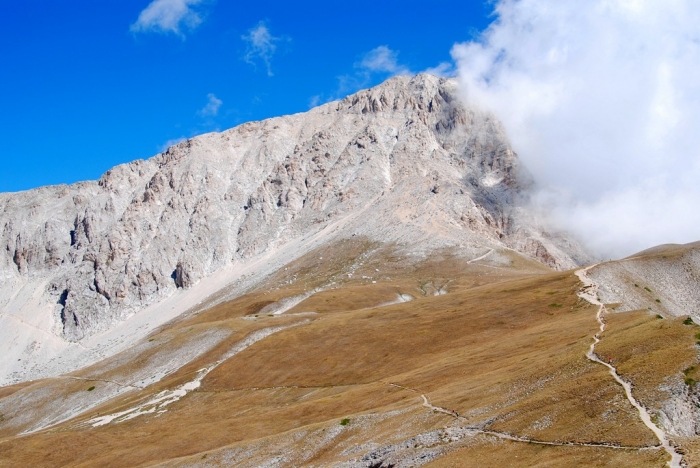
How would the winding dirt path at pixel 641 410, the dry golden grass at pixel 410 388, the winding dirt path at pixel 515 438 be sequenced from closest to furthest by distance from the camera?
the winding dirt path at pixel 641 410 → the winding dirt path at pixel 515 438 → the dry golden grass at pixel 410 388

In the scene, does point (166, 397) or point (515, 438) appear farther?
point (166, 397)

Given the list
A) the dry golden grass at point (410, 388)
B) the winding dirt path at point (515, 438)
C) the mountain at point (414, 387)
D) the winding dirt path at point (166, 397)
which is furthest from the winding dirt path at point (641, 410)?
the winding dirt path at point (166, 397)

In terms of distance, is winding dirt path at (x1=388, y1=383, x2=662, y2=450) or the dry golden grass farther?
the dry golden grass

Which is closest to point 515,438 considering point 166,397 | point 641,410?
point 641,410

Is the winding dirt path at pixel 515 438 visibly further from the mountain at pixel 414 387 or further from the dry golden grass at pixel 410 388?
the dry golden grass at pixel 410 388

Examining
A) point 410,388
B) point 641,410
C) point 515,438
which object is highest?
point 641,410

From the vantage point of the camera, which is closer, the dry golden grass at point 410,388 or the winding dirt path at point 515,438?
the winding dirt path at point 515,438

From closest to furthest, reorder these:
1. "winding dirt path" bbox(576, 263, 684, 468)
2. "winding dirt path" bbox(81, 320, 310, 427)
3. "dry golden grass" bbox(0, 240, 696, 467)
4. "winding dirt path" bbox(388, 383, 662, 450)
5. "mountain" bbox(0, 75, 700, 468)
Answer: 1. "winding dirt path" bbox(576, 263, 684, 468)
2. "winding dirt path" bbox(388, 383, 662, 450)
3. "mountain" bbox(0, 75, 700, 468)
4. "dry golden grass" bbox(0, 240, 696, 467)
5. "winding dirt path" bbox(81, 320, 310, 427)

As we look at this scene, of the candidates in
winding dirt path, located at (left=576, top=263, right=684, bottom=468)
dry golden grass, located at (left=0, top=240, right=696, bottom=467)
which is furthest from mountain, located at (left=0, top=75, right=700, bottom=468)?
dry golden grass, located at (left=0, top=240, right=696, bottom=467)

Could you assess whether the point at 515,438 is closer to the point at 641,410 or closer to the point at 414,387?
the point at 641,410

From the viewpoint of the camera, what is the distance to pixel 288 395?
93.3 meters

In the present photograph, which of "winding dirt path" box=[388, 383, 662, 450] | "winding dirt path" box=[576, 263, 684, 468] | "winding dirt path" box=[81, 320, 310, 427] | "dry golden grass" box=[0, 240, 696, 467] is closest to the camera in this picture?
"winding dirt path" box=[576, 263, 684, 468]

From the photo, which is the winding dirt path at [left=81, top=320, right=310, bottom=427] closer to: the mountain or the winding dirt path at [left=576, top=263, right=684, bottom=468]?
the mountain

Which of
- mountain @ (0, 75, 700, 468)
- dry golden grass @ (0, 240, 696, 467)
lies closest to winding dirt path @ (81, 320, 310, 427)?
mountain @ (0, 75, 700, 468)
